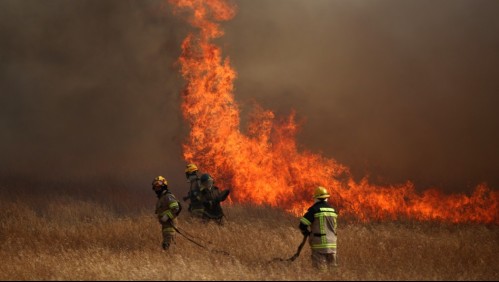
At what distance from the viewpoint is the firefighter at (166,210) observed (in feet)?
38.1

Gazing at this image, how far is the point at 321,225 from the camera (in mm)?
9469

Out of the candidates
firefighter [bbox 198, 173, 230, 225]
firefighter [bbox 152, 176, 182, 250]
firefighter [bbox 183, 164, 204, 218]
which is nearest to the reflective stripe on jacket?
firefighter [bbox 152, 176, 182, 250]

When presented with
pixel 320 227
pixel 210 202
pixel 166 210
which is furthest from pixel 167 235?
pixel 320 227

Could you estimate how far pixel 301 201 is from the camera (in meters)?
19.0

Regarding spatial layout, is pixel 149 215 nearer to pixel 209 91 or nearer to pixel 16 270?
pixel 209 91

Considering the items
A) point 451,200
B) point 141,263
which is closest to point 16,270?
point 141,263

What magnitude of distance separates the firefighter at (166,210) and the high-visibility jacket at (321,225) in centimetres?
325

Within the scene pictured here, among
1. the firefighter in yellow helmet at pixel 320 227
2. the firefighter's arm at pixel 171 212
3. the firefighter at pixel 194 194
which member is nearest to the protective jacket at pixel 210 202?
the firefighter at pixel 194 194

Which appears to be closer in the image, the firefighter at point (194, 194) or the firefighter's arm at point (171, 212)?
the firefighter's arm at point (171, 212)

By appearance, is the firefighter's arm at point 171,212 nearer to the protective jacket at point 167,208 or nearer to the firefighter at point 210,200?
the protective jacket at point 167,208

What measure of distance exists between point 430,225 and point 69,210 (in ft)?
36.3

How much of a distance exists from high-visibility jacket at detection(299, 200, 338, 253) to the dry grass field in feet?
1.55

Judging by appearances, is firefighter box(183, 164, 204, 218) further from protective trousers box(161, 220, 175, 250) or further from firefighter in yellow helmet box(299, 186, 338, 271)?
firefighter in yellow helmet box(299, 186, 338, 271)

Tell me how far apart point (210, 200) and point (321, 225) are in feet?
20.2
